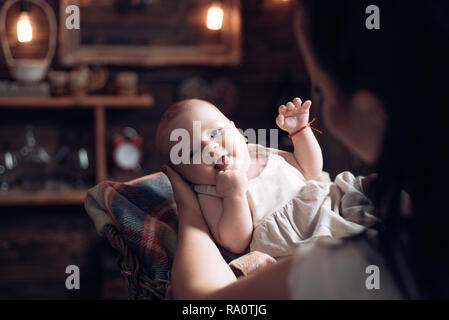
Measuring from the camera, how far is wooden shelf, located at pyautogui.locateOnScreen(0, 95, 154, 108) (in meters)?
2.46

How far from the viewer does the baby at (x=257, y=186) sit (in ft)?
3.50

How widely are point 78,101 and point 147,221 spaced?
1.59m

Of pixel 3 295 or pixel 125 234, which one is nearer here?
pixel 125 234

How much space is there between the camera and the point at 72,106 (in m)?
2.53

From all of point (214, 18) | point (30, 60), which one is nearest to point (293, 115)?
point (214, 18)

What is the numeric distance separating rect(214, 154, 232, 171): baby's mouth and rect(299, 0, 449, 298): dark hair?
524mm

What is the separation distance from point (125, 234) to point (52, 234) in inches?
73.5

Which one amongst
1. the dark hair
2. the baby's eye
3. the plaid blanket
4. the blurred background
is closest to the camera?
the dark hair

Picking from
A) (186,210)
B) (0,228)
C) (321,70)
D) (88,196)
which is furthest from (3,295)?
(321,70)

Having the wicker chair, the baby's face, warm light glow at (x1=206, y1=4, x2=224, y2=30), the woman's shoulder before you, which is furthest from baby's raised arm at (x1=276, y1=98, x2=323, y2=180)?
warm light glow at (x1=206, y1=4, x2=224, y2=30)

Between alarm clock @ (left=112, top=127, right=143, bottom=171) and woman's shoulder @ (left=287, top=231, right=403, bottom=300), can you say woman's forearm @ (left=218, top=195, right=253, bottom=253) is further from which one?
alarm clock @ (left=112, top=127, right=143, bottom=171)

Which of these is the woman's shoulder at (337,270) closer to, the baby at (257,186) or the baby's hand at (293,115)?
the baby at (257,186)

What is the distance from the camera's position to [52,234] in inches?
108
